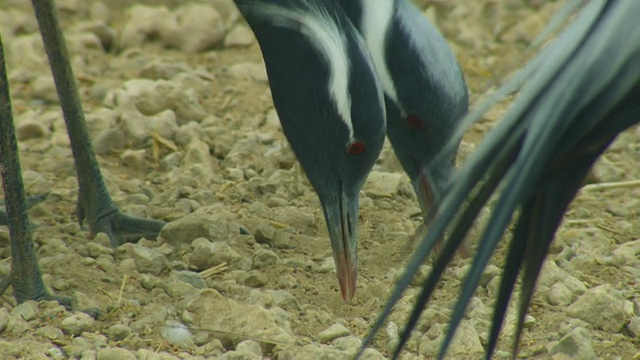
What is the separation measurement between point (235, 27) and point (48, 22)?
2.04m

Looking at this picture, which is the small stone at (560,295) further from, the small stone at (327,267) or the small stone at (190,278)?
the small stone at (190,278)

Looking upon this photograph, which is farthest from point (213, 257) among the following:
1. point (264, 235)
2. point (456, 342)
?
point (456, 342)

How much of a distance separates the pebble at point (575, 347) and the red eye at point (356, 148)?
84 centimetres

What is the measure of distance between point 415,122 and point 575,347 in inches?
37.0

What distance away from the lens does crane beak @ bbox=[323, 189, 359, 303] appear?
3881 millimetres

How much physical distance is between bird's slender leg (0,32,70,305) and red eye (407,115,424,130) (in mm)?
1264

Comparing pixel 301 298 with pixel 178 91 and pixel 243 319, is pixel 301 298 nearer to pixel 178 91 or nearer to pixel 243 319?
pixel 243 319

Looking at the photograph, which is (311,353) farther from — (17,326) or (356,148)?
(17,326)

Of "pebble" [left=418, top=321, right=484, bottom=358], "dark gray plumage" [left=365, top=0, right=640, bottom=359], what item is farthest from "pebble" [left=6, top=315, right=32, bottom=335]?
"dark gray plumage" [left=365, top=0, right=640, bottom=359]

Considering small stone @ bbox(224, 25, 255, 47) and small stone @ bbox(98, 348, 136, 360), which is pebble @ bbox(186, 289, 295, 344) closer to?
small stone @ bbox(98, 348, 136, 360)

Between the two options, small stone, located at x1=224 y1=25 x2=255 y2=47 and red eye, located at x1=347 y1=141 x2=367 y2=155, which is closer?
red eye, located at x1=347 y1=141 x2=367 y2=155

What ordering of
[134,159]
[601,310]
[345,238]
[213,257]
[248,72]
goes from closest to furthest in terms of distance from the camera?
[601,310] < [345,238] < [213,257] < [134,159] < [248,72]

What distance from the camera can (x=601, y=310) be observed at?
369cm

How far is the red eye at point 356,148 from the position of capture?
375 centimetres
